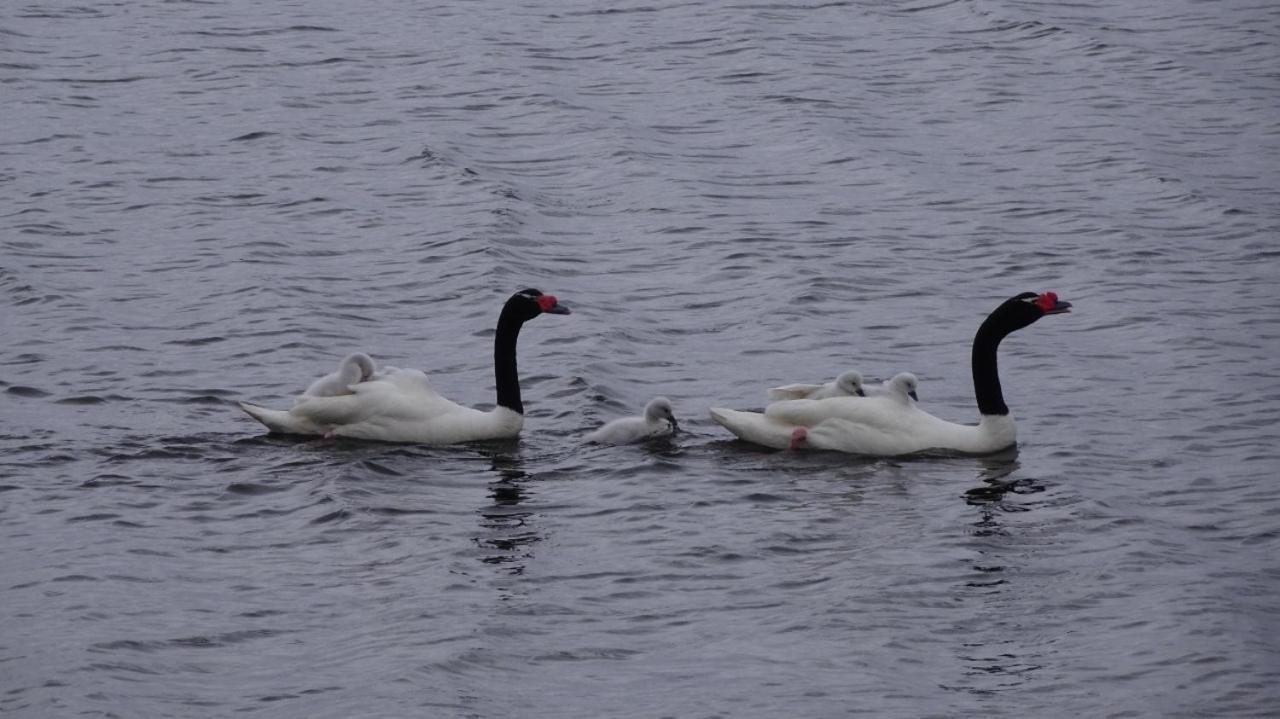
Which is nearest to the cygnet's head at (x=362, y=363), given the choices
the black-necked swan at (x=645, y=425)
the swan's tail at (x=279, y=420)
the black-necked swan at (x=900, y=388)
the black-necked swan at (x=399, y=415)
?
the black-necked swan at (x=399, y=415)

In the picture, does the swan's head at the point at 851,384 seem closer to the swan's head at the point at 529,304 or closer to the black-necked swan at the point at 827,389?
the black-necked swan at the point at 827,389

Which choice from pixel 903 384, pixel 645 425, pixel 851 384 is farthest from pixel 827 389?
Answer: pixel 645 425

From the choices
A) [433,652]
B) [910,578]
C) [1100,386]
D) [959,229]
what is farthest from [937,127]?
[433,652]

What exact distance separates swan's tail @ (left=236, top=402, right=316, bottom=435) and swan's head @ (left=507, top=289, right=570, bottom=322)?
1895mm

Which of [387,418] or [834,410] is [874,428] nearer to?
[834,410]

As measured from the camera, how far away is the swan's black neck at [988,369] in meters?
16.1

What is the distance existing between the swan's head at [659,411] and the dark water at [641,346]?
0.28 metres

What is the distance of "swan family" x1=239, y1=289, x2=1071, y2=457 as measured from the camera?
52.7 ft

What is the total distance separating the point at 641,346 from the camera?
19219 mm

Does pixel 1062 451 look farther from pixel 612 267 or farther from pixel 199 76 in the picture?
pixel 199 76

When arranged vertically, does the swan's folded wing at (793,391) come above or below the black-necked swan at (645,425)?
above

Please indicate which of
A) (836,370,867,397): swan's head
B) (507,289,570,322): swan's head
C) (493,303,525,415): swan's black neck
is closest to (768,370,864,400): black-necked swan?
(836,370,867,397): swan's head

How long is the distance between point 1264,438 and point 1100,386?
1810 millimetres

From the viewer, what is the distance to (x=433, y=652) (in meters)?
12.3
